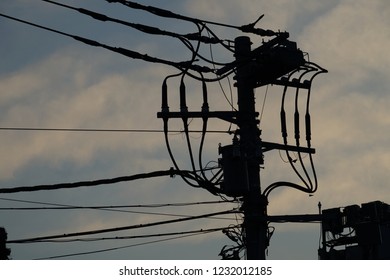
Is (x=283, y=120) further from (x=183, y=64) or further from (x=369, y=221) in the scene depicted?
(x=369, y=221)

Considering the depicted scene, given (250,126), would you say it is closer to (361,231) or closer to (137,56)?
(137,56)

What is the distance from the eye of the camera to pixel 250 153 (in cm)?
1600

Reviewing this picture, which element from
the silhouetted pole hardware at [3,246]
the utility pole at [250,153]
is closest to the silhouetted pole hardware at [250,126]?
the utility pole at [250,153]

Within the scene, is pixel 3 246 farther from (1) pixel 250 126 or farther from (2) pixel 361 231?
(2) pixel 361 231

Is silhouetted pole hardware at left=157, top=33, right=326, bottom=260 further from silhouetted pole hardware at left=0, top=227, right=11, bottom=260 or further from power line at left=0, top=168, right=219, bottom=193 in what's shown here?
silhouetted pole hardware at left=0, top=227, right=11, bottom=260

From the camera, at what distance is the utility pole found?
15.5 meters

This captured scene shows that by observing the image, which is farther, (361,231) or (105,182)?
(361,231)

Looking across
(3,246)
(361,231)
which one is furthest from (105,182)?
(361,231)

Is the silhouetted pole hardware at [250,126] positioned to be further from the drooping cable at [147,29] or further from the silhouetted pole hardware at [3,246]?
the silhouetted pole hardware at [3,246]

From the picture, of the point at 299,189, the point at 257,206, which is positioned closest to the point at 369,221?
the point at 299,189

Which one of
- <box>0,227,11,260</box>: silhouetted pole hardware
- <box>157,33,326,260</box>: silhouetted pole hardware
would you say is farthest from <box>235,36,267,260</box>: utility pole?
<box>0,227,11,260</box>: silhouetted pole hardware

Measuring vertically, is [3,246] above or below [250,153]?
below

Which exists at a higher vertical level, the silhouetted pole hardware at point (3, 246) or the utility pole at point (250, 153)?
the utility pole at point (250, 153)

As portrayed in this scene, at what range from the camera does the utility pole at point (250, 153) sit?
51.0ft
